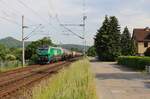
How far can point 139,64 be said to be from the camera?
41.0m

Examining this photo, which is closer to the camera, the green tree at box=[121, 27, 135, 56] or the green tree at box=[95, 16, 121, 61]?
the green tree at box=[95, 16, 121, 61]

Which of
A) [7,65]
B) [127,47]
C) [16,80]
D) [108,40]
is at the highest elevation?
[108,40]

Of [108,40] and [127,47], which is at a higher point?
[108,40]

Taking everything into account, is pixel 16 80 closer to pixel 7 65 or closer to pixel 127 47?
pixel 7 65

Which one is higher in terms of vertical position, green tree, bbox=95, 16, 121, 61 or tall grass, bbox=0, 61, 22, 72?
green tree, bbox=95, 16, 121, 61

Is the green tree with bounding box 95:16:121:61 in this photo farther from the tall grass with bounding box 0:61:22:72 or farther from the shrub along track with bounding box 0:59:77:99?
the shrub along track with bounding box 0:59:77:99

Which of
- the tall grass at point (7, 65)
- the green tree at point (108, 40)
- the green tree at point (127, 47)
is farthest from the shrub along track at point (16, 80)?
the green tree at point (127, 47)

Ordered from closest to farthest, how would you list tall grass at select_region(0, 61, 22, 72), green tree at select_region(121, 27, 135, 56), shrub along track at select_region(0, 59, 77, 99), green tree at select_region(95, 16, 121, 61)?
1. shrub along track at select_region(0, 59, 77, 99)
2. tall grass at select_region(0, 61, 22, 72)
3. green tree at select_region(95, 16, 121, 61)
4. green tree at select_region(121, 27, 135, 56)

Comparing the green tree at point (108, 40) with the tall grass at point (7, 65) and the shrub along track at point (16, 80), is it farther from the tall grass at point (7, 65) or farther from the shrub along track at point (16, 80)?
the shrub along track at point (16, 80)

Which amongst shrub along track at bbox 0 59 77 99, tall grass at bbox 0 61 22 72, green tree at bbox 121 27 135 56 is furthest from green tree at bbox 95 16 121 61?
shrub along track at bbox 0 59 77 99

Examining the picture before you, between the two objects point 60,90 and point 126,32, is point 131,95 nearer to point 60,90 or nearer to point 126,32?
point 60,90

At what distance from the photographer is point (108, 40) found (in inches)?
3334

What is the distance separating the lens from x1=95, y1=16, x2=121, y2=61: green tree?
8262cm

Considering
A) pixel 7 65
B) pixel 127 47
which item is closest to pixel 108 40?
pixel 127 47
